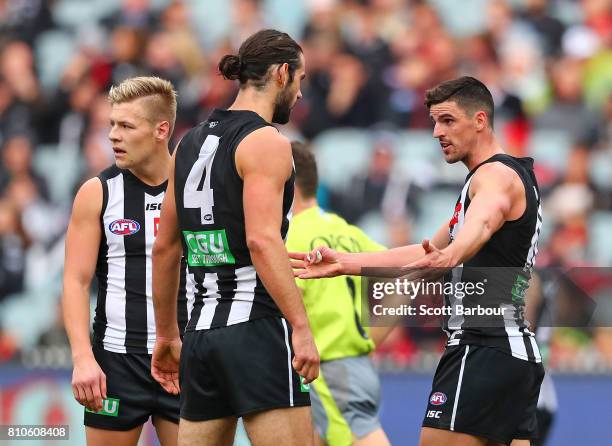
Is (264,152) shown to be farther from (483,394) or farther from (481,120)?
(483,394)

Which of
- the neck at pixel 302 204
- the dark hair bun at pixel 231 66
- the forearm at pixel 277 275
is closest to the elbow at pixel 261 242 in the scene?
the forearm at pixel 277 275

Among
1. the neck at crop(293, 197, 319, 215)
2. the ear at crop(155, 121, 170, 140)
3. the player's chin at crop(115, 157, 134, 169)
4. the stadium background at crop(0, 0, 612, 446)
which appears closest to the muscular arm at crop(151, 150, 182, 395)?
the player's chin at crop(115, 157, 134, 169)

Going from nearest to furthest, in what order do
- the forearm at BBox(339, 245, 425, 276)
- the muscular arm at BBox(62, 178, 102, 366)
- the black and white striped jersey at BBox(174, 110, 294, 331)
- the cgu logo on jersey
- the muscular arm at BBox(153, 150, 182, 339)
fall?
the black and white striped jersey at BBox(174, 110, 294, 331), the muscular arm at BBox(153, 150, 182, 339), the forearm at BBox(339, 245, 425, 276), the muscular arm at BBox(62, 178, 102, 366), the cgu logo on jersey

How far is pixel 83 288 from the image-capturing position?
6168mm

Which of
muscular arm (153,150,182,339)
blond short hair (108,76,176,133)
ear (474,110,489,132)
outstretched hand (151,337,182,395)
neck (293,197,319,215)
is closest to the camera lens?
muscular arm (153,150,182,339)

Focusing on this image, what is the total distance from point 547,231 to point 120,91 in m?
6.49

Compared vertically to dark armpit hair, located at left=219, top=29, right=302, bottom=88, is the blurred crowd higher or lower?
higher

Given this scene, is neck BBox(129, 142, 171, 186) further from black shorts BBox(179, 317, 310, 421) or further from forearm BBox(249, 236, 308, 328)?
→ forearm BBox(249, 236, 308, 328)

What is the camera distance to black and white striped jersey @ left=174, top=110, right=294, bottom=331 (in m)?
5.37

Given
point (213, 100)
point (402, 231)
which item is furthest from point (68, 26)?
point (402, 231)

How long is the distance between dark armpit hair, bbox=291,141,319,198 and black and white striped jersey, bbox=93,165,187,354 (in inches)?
64.7

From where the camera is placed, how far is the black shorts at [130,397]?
6.24 meters

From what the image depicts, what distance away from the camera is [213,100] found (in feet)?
43.1

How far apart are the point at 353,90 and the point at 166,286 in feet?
24.6
